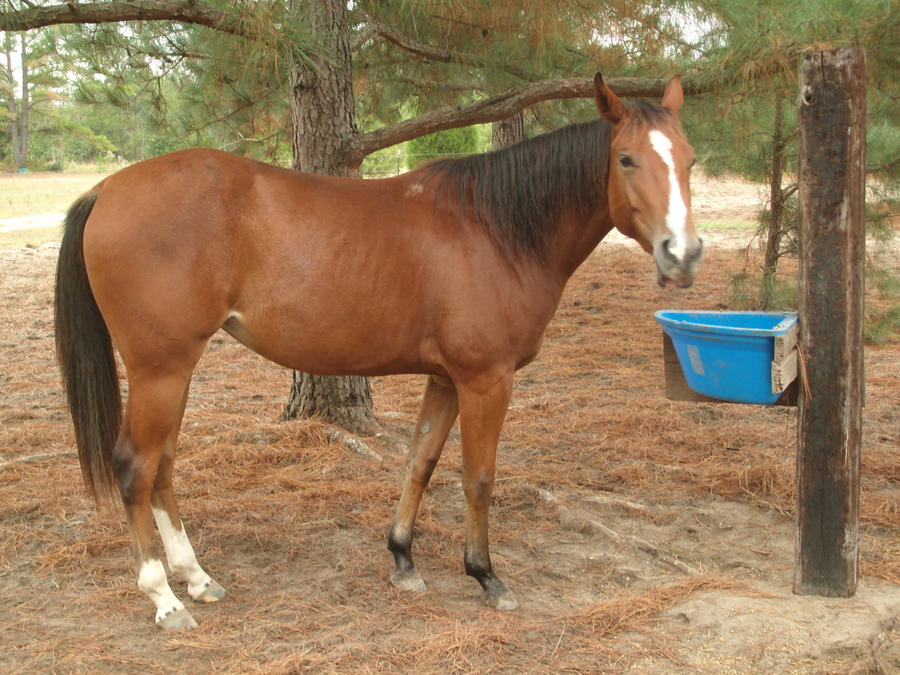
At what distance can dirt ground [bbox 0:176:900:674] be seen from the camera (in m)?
2.69

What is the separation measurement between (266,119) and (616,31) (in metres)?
3.18

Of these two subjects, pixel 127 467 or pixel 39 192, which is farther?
pixel 39 192

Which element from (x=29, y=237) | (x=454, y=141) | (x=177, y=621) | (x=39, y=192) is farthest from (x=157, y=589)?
(x=39, y=192)

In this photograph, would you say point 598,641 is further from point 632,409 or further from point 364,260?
point 632,409

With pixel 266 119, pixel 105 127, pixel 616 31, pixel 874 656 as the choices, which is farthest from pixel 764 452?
pixel 105 127

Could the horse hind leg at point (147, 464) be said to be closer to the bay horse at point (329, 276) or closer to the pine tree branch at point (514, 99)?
the bay horse at point (329, 276)

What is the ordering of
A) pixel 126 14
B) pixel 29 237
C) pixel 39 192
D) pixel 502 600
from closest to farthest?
pixel 502 600 → pixel 126 14 → pixel 29 237 → pixel 39 192

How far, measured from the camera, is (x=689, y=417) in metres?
5.41

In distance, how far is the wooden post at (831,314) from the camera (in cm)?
282

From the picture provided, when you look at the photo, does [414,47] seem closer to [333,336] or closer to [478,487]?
[333,336]

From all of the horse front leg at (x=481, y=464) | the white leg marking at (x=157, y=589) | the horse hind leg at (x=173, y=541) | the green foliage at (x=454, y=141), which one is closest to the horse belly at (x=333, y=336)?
the horse front leg at (x=481, y=464)

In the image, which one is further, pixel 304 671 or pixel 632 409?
pixel 632 409

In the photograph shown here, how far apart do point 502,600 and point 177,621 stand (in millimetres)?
1238

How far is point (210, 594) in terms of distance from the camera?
312 centimetres
